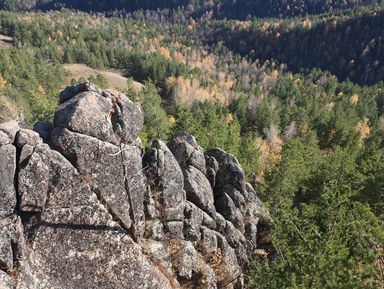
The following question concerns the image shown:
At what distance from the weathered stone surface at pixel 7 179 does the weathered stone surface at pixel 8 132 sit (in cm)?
35

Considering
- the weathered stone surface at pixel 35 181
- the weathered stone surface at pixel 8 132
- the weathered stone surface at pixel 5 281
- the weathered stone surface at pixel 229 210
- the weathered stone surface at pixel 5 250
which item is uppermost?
the weathered stone surface at pixel 8 132

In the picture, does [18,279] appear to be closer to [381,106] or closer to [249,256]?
[249,256]

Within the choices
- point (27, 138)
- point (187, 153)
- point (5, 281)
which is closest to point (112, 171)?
point (27, 138)

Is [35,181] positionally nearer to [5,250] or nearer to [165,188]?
[5,250]

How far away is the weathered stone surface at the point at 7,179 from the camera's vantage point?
2377 cm

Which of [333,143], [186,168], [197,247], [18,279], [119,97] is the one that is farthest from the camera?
[333,143]

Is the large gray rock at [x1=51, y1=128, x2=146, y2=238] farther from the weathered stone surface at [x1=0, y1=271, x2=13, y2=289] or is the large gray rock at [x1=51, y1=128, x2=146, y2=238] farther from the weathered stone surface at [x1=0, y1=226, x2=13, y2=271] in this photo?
the weathered stone surface at [x1=0, y1=271, x2=13, y2=289]

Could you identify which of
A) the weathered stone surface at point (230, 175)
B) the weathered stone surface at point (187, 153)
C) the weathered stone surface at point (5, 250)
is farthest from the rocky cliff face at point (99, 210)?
the weathered stone surface at point (230, 175)

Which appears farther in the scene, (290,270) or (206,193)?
(206,193)

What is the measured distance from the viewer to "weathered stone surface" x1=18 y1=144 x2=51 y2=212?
24.6 metres

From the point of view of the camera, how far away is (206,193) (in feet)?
126

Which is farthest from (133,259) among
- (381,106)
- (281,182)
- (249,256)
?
(381,106)

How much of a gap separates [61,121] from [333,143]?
9744cm

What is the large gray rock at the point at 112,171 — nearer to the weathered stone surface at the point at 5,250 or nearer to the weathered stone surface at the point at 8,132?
the weathered stone surface at the point at 8,132
